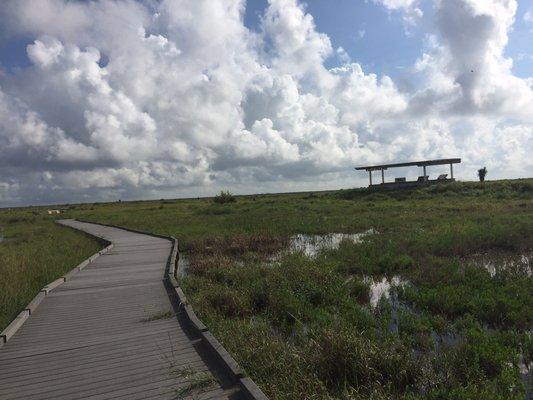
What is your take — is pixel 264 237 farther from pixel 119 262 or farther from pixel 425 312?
pixel 425 312

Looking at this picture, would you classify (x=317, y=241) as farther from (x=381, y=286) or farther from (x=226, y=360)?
(x=226, y=360)

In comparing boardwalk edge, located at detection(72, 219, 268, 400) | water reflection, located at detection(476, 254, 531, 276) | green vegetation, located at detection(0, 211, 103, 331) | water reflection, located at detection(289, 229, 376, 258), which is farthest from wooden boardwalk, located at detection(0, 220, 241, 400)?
water reflection, located at detection(476, 254, 531, 276)

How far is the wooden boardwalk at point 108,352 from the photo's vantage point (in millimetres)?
4504

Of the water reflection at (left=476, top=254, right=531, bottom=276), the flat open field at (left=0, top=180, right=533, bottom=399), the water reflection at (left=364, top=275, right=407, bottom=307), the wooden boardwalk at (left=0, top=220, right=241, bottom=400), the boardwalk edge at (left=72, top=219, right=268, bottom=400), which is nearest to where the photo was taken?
the boardwalk edge at (left=72, top=219, right=268, bottom=400)

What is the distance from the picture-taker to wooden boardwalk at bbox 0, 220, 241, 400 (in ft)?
14.8

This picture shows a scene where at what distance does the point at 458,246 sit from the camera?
43.8 ft

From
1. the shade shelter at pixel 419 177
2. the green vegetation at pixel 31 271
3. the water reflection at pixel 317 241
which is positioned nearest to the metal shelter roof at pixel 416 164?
the shade shelter at pixel 419 177

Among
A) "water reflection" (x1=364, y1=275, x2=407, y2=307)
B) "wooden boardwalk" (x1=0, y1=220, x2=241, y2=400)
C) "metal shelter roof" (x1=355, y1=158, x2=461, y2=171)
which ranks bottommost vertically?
"water reflection" (x1=364, y1=275, x2=407, y2=307)

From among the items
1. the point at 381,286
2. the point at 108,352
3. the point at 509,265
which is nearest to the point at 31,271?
the point at 108,352

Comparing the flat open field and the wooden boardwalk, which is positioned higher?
the wooden boardwalk

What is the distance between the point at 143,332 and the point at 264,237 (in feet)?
38.1

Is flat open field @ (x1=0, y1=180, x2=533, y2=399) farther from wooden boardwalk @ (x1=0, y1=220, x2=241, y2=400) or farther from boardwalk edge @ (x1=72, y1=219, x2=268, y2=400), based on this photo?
wooden boardwalk @ (x1=0, y1=220, x2=241, y2=400)

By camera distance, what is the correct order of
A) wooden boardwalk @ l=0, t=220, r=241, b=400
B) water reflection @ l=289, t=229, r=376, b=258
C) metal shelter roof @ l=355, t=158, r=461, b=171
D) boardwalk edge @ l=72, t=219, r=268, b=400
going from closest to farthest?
boardwalk edge @ l=72, t=219, r=268, b=400, wooden boardwalk @ l=0, t=220, r=241, b=400, water reflection @ l=289, t=229, r=376, b=258, metal shelter roof @ l=355, t=158, r=461, b=171

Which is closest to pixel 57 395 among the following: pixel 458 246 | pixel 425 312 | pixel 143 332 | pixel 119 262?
pixel 143 332
